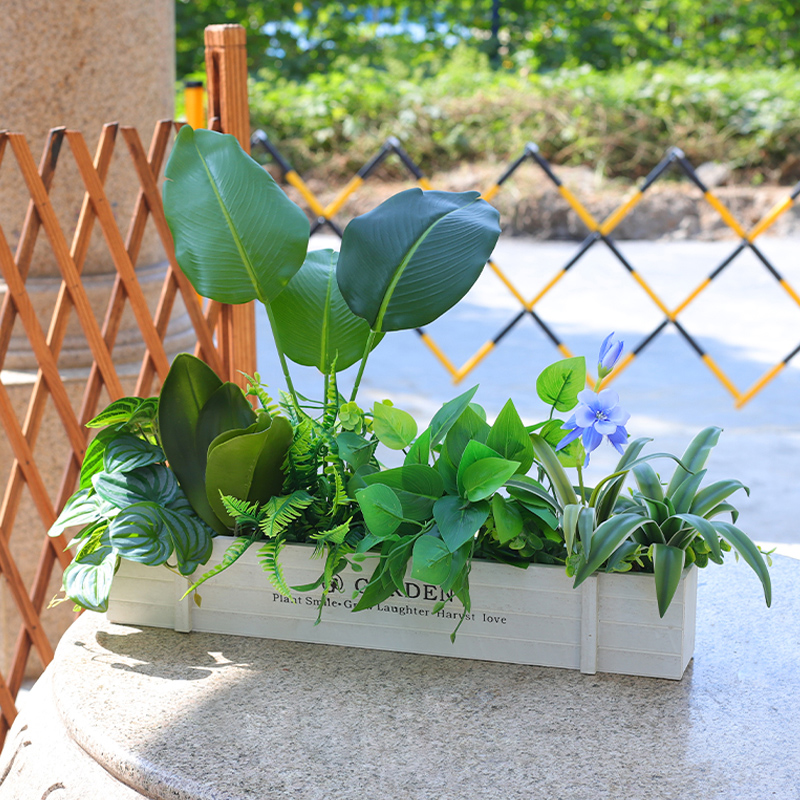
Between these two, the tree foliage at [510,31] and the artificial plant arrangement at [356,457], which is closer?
the artificial plant arrangement at [356,457]

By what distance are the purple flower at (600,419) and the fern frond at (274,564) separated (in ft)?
1.13

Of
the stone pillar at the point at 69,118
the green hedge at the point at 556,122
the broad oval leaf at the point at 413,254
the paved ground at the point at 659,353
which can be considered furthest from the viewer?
the green hedge at the point at 556,122

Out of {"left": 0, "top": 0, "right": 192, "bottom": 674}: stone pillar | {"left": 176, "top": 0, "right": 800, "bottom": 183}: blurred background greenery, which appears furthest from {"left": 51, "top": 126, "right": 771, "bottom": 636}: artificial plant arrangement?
{"left": 176, "top": 0, "right": 800, "bottom": 183}: blurred background greenery

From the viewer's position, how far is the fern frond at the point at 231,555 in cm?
107

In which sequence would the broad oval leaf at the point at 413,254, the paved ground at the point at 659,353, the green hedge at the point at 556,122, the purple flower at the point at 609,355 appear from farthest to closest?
the green hedge at the point at 556,122 < the paved ground at the point at 659,353 < the broad oval leaf at the point at 413,254 < the purple flower at the point at 609,355

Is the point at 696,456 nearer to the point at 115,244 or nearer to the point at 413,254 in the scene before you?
the point at 413,254

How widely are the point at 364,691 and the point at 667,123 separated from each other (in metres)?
7.53

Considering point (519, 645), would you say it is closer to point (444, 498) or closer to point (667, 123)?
point (444, 498)

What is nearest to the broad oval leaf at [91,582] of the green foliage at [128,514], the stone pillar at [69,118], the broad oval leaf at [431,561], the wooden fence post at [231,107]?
the green foliage at [128,514]

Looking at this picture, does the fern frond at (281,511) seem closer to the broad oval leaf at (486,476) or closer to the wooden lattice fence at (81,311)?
the broad oval leaf at (486,476)

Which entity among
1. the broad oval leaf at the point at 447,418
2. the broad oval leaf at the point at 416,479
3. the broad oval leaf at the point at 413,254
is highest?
the broad oval leaf at the point at 413,254

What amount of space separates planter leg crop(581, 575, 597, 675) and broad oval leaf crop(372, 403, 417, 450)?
0.83 feet

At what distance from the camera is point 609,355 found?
103 centimetres

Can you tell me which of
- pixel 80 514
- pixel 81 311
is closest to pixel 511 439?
pixel 80 514
